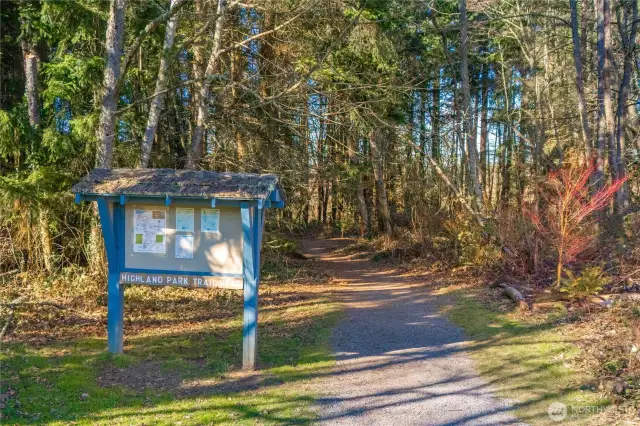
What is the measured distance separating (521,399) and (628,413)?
1098mm

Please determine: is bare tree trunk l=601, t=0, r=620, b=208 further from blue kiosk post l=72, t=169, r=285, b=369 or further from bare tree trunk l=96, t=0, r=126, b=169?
bare tree trunk l=96, t=0, r=126, b=169

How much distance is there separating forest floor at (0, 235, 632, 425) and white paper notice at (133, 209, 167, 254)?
5.22 ft

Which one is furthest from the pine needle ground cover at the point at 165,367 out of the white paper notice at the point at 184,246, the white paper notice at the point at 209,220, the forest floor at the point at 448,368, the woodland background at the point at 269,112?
the woodland background at the point at 269,112

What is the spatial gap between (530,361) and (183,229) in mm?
5287

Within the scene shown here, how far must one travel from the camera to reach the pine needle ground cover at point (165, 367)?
573 centimetres

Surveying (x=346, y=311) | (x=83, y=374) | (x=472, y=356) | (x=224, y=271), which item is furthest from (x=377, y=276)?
(x=83, y=374)

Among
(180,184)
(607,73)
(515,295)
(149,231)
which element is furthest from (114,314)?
(607,73)

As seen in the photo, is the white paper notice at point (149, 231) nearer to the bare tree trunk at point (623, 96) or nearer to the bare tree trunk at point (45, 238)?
the bare tree trunk at point (45, 238)

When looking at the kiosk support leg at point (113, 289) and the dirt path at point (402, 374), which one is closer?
the dirt path at point (402, 374)

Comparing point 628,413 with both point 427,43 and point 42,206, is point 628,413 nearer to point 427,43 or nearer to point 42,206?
point 42,206

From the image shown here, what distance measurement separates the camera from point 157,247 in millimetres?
7668

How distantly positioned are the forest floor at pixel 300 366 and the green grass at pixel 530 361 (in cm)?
2

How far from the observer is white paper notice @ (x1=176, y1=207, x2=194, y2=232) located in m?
7.61

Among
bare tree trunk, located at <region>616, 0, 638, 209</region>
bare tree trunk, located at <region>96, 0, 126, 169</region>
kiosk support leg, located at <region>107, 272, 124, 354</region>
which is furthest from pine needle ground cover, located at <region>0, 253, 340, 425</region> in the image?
bare tree trunk, located at <region>616, 0, 638, 209</region>
